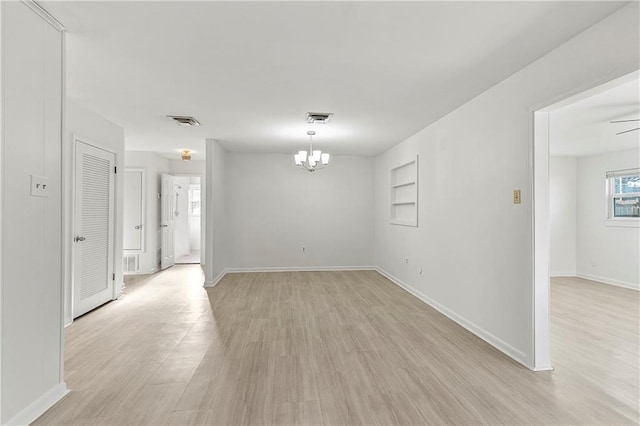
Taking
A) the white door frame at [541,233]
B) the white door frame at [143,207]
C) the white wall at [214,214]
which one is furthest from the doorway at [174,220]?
the white door frame at [541,233]

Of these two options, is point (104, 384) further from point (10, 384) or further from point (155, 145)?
point (155, 145)

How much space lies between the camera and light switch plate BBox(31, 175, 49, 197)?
2029 millimetres

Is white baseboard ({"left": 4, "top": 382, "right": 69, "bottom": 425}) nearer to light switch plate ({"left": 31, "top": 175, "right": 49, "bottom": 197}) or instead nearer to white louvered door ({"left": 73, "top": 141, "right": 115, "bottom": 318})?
light switch plate ({"left": 31, "top": 175, "right": 49, "bottom": 197})

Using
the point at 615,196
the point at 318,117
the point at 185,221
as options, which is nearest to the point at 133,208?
the point at 185,221

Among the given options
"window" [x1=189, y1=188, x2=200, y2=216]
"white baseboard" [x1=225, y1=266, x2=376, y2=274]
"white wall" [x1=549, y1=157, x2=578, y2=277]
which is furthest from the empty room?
"window" [x1=189, y1=188, x2=200, y2=216]

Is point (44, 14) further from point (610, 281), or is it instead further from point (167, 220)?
point (610, 281)

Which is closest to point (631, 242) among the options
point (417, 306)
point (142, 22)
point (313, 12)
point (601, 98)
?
point (601, 98)

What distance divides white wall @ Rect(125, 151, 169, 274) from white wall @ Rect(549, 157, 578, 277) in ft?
26.8

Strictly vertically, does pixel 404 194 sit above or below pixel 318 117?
below

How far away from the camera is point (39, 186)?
208cm

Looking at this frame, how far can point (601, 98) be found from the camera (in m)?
3.45

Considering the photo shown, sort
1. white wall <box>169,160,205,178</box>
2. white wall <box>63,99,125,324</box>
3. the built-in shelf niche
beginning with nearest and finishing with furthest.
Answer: white wall <box>63,99,125,324</box> → the built-in shelf niche → white wall <box>169,160,205,178</box>

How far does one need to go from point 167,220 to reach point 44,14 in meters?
5.98

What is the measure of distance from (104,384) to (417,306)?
11.7 feet
